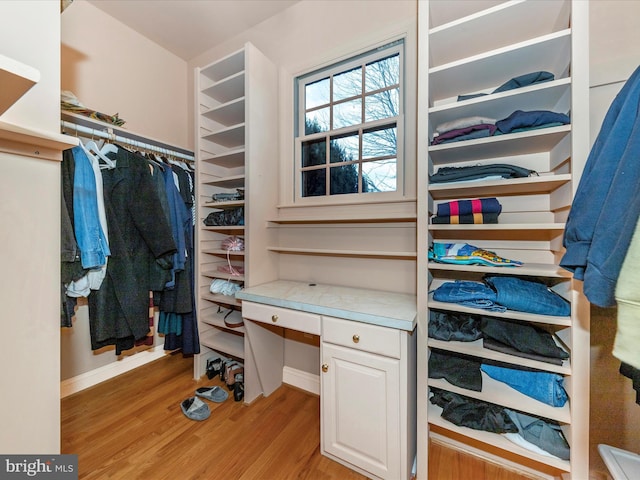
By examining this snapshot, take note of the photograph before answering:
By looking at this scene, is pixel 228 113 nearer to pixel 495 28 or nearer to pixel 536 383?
pixel 495 28

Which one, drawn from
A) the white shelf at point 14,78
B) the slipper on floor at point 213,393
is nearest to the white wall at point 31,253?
the white shelf at point 14,78

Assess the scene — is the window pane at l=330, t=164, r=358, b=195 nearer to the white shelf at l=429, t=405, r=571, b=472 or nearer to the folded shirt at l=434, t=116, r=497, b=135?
the folded shirt at l=434, t=116, r=497, b=135

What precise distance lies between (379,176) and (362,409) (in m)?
1.37

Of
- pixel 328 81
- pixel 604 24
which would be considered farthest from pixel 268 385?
pixel 604 24

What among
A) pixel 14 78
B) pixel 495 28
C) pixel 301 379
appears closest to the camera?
pixel 14 78

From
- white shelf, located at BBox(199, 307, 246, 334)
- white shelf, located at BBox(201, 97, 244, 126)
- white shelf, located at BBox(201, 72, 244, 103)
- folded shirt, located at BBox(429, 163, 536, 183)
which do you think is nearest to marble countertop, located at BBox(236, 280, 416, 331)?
white shelf, located at BBox(199, 307, 246, 334)

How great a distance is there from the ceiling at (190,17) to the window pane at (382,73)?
0.84 m

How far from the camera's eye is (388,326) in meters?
1.18

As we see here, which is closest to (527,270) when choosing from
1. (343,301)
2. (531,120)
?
(531,120)

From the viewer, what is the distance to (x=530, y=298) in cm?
108

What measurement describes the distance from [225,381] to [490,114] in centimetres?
246

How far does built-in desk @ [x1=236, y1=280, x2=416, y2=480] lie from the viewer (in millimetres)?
1173

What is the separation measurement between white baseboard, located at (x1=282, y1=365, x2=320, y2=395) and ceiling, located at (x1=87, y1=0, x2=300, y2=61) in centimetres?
280

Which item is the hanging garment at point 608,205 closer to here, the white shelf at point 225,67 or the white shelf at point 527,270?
the white shelf at point 527,270
